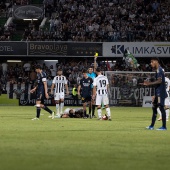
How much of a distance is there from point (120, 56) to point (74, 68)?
14.2 ft

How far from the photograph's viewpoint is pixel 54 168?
9.90 meters

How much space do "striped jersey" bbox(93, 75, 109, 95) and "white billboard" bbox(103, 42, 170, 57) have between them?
26510 mm

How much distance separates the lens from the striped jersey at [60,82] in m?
28.8

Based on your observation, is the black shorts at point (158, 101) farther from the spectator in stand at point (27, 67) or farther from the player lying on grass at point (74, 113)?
the spectator in stand at point (27, 67)

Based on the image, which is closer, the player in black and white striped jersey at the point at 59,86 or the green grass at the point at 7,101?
the player in black and white striped jersey at the point at 59,86

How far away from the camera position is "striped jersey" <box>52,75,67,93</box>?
28781 mm

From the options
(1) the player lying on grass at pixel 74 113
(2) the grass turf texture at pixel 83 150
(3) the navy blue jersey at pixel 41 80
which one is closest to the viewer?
(2) the grass turf texture at pixel 83 150

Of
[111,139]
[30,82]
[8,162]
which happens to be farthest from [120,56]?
[8,162]

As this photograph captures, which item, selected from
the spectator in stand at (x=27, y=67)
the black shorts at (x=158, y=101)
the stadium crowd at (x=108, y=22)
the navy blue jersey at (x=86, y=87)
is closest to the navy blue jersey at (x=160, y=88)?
the black shorts at (x=158, y=101)

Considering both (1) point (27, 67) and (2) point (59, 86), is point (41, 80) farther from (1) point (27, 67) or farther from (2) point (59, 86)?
(1) point (27, 67)

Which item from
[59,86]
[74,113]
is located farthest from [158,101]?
[59,86]

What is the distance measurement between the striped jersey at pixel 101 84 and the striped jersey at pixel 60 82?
3293 mm

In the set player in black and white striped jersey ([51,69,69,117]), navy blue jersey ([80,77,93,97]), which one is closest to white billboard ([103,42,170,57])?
player in black and white striped jersey ([51,69,69,117])

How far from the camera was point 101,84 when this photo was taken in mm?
25797
